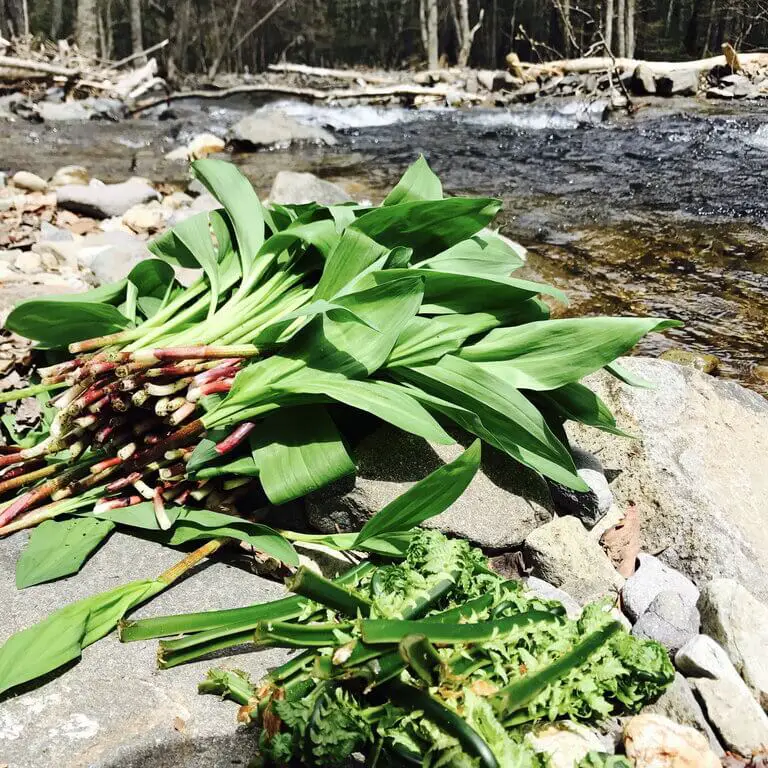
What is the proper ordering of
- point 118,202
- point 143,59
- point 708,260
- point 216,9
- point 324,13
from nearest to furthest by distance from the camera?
point 708,260 → point 118,202 → point 143,59 → point 216,9 → point 324,13

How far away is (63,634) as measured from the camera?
122cm

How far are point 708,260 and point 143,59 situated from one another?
22870mm

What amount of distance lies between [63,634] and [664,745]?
3.38 ft

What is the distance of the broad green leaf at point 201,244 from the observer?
6.26ft

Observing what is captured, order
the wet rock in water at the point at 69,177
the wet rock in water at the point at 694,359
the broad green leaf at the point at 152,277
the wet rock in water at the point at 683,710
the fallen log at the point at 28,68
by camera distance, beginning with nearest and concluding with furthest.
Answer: the wet rock in water at the point at 683,710 < the broad green leaf at the point at 152,277 < the wet rock in water at the point at 694,359 < the wet rock in water at the point at 69,177 < the fallen log at the point at 28,68

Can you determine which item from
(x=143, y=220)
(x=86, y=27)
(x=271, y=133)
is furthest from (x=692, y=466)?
(x=86, y=27)

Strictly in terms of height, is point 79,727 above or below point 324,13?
below

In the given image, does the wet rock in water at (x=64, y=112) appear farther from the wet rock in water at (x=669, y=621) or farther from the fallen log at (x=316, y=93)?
the wet rock in water at (x=669, y=621)

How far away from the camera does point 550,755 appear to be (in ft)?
3.20

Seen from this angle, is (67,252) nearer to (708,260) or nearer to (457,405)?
(457,405)

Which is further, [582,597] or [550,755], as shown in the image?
[582,597]

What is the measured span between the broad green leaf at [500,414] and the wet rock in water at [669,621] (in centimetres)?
33

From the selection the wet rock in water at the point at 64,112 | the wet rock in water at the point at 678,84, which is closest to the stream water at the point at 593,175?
the wet rock in water at the point at 64,112

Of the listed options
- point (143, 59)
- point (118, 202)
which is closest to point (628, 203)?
point (118, 202)
